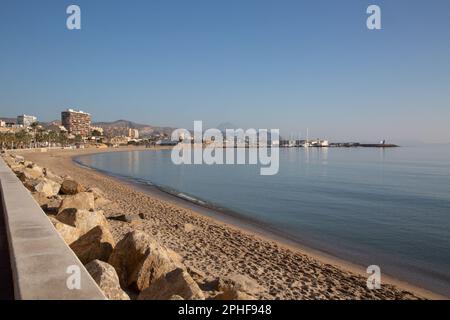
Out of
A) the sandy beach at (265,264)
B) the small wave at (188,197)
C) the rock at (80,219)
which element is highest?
the rock at (80,219)

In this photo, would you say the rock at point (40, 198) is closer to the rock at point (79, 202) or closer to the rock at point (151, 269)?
the rock at point (79, 202)

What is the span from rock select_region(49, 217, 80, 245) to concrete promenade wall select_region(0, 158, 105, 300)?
1.58 ft

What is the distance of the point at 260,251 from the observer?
11695 millimetres

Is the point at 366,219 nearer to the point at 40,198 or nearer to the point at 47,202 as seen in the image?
the point at 47,202

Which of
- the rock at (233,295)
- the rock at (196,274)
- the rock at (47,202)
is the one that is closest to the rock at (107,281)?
the rock at (233,295)

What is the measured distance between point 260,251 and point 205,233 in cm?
262

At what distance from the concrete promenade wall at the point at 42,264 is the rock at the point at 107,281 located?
1.40 feet

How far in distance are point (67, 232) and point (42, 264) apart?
3.26 m

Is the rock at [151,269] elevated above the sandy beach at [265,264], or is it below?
above

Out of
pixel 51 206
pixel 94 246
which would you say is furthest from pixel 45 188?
pixel 94 246

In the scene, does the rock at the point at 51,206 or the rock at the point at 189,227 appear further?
the rock at the point at 189,227

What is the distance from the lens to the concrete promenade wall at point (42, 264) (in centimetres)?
338
